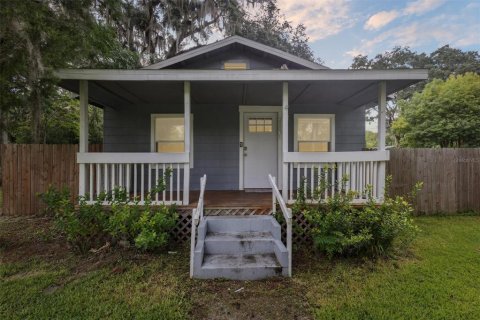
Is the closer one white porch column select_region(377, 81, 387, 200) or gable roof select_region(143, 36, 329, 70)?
white porch column select_region(377, 81, 387, 200)

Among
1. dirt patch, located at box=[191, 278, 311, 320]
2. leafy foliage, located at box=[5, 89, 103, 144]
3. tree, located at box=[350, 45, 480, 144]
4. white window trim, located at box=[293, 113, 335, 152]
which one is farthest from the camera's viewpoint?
tree, located at box=[350, 45, 480, 144]

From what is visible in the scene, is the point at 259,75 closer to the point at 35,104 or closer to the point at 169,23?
the point at 35,104

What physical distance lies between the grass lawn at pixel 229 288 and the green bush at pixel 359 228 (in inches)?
8.1

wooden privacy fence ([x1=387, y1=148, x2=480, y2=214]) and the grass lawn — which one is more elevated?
wooden privacy fence ([x1=387, y1=148, x2=480, y2=214])

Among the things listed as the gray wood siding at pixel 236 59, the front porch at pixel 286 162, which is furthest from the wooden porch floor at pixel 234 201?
the gray wood siding at pixel 236 59

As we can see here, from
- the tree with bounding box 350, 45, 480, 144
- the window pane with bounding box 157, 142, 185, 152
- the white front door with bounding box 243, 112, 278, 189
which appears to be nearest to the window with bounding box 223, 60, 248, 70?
the white front door with bounding box 243, 112, 278, 189

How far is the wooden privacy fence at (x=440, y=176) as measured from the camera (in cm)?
604

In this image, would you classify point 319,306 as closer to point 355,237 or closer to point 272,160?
point 355,237

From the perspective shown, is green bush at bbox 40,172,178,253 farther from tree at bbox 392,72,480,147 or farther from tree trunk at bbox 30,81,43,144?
tree at bbox 392,72,480,147

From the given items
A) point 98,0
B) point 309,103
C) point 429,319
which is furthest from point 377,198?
point 98,0

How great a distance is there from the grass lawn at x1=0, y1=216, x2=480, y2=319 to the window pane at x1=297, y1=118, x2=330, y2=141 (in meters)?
3.36

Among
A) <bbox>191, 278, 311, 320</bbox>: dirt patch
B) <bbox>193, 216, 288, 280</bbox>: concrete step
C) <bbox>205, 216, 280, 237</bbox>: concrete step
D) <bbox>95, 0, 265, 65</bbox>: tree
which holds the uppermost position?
<bbox>95, 0, 265, 65</bbox>: tree

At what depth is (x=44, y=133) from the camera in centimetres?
882

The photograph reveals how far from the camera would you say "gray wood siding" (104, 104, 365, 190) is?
6.42 metres
